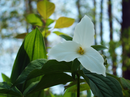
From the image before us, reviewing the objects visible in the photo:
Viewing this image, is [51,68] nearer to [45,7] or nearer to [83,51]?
[83,51]

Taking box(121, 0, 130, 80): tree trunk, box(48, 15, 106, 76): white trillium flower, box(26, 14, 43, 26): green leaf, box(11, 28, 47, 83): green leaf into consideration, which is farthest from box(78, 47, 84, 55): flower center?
box(121, 0, 130, 80): tree trunk

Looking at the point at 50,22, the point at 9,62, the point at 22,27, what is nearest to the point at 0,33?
the point at 22,27

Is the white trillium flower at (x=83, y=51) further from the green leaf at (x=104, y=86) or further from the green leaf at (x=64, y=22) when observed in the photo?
the green leaf at (x=64, y=22)

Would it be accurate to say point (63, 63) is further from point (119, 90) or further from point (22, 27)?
point (22, 27)

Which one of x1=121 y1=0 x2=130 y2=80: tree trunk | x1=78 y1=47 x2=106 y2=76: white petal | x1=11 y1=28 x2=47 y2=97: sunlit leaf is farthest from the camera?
x1=121 y1=0 x2=130 y2=80: tree trunk

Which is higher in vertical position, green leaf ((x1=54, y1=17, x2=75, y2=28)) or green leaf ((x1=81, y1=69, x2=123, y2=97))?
green leaf ((x1=54, y1=17, x2=75, y2=28))

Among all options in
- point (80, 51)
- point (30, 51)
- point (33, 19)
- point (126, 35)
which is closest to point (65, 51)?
point (80, 51)

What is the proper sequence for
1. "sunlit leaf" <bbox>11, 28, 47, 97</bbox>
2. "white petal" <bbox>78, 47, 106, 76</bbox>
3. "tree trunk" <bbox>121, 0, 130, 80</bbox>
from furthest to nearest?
"tree trunk" <bbox>121, 0, 130, 80</bbox> → "sunlit leaf" <bbox>11, 28, 47, 97</bbox> → "white petal" <bbox>78, 47, 106, 76</bbox>

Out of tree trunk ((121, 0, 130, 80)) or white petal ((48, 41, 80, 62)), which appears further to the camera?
tree trunk ((121, 0, 130, 80))

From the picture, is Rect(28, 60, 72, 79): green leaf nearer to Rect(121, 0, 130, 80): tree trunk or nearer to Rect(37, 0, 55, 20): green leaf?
Rect(37, 0, 55, 20): green leaf
